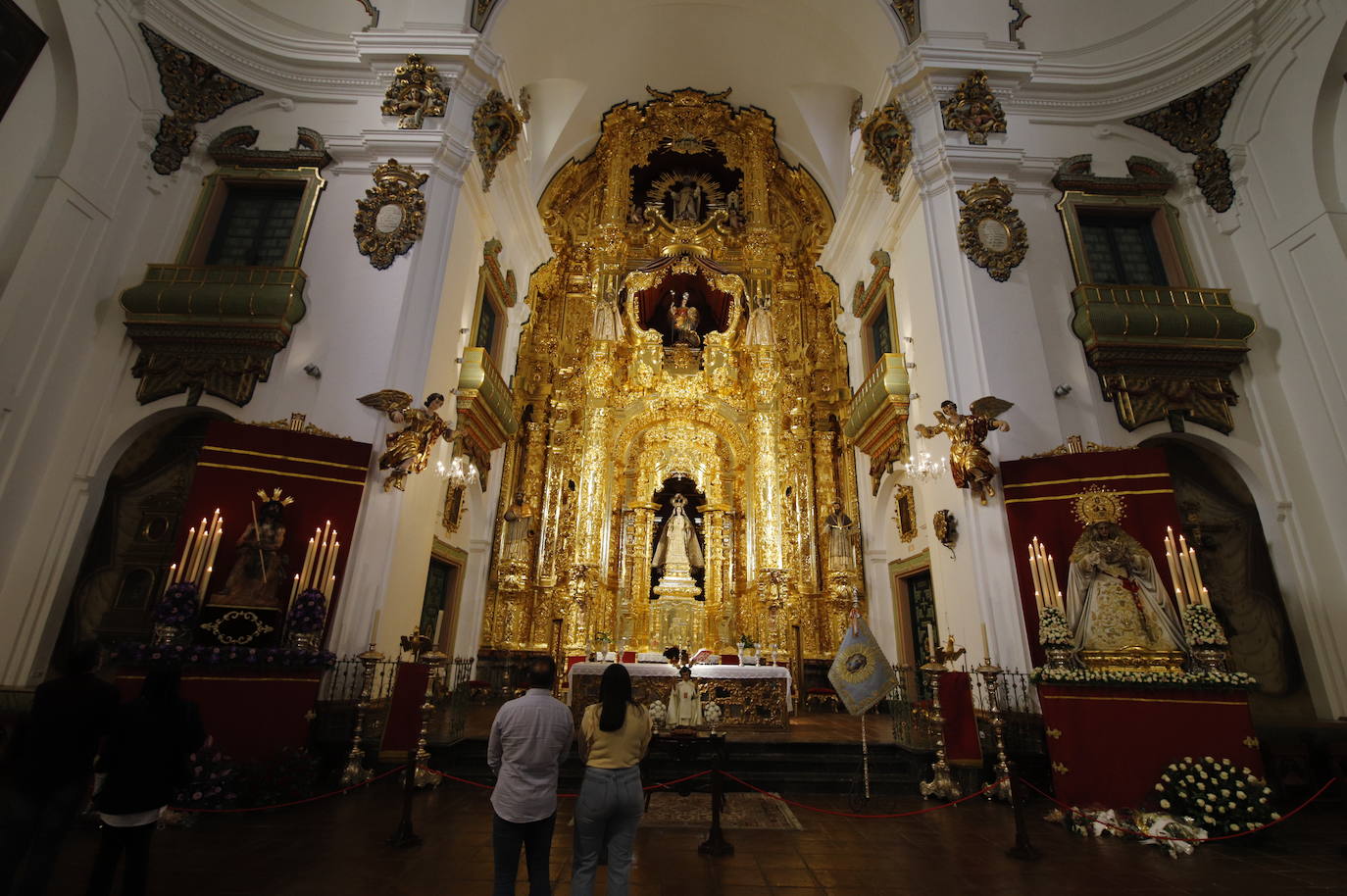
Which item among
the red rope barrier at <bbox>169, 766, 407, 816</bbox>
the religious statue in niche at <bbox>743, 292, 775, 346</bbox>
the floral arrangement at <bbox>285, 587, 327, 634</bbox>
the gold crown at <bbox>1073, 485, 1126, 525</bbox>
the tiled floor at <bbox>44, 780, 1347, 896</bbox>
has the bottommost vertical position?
the tiled floor at <bbox>44, 780, 1347, 896</bbox>

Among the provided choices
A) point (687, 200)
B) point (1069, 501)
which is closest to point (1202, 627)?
point (1069, 501)

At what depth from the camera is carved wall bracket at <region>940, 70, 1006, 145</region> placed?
1013 cm

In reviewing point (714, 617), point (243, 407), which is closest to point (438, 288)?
point (243, 407)

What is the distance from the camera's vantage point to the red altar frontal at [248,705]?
614cm

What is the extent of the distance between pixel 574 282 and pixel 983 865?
575 inches

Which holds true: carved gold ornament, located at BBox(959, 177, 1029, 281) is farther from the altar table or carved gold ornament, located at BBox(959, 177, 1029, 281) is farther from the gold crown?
the altar table

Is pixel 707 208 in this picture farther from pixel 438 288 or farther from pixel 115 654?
pixel 115 654

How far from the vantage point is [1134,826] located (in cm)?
532

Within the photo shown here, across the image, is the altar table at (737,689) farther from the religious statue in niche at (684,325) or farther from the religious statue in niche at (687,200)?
Answer: the religious statue in niche at (687,200)

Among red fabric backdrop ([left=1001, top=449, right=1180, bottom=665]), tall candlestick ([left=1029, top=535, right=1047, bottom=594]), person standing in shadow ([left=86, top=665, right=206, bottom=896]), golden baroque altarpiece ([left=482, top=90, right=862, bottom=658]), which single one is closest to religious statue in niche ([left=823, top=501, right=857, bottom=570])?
golden baroque altarpiece ([left=482, top=90, right=862, bottom=658])

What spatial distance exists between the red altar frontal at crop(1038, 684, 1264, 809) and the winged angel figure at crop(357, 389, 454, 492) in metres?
8.20

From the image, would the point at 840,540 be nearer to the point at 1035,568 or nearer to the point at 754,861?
the point at 1035,568

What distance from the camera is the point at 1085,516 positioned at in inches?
285

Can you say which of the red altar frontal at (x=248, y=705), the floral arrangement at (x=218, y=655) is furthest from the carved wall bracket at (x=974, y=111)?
the red altar frontal at (x=248, y=705)
